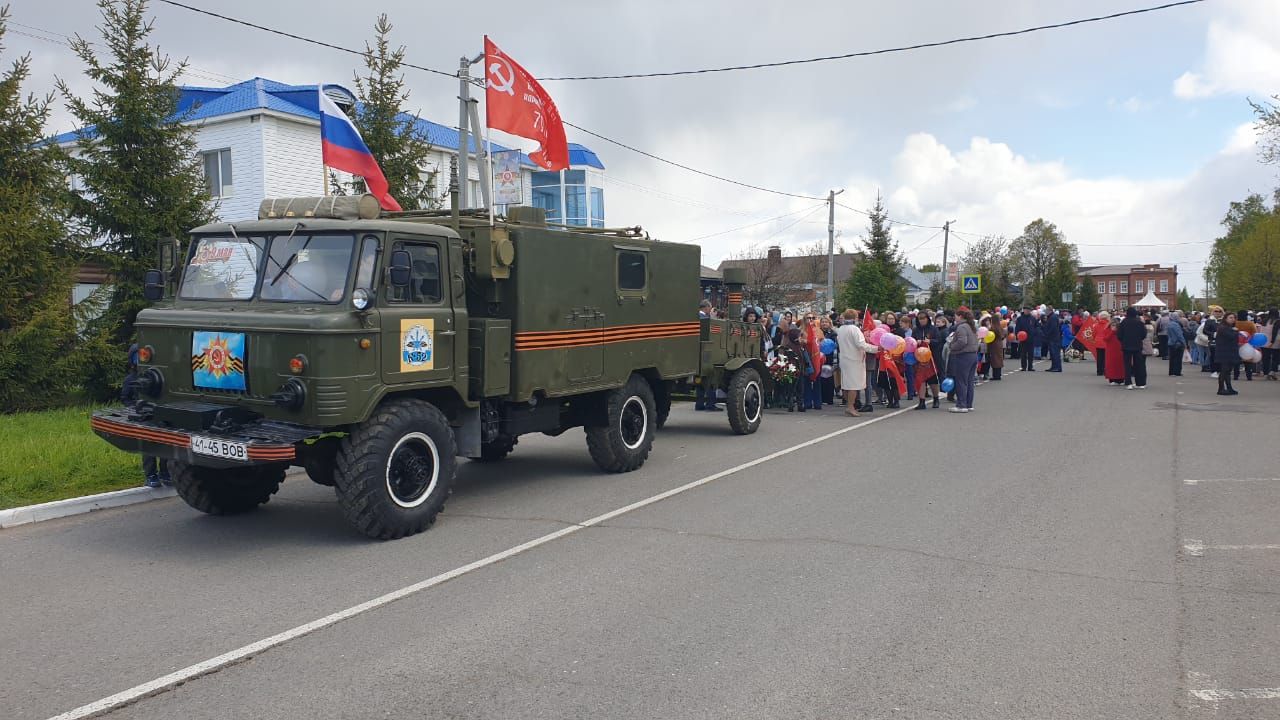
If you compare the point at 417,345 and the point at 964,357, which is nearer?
the point at 417,345

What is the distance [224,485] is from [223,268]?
191cm

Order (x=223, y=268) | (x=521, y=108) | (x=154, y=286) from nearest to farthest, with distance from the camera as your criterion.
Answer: (x=223, y=268) → (x=154, y=286) → (x=521, y=108)

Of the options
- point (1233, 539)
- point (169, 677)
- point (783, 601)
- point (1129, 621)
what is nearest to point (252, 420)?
point (169, 677)

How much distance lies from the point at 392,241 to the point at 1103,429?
37.3 ft

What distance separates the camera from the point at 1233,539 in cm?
746

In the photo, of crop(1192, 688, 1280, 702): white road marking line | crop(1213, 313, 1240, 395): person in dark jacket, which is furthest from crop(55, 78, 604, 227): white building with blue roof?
crop(1192, 688, 1280, 702): white road marking line

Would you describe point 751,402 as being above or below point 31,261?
below

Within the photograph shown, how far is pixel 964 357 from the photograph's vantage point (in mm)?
16984

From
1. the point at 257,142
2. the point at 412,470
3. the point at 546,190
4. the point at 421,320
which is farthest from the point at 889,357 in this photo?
the point at 546,190

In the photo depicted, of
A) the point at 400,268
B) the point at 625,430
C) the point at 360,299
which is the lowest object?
the point at 625,430

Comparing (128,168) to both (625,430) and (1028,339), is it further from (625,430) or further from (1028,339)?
(1028,339)

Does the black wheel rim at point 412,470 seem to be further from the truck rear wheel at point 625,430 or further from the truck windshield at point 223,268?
the truck rear wheel at point 625,430

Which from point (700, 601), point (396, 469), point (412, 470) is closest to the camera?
point (700, 601)

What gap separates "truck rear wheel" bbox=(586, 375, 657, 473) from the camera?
34.0 ft
